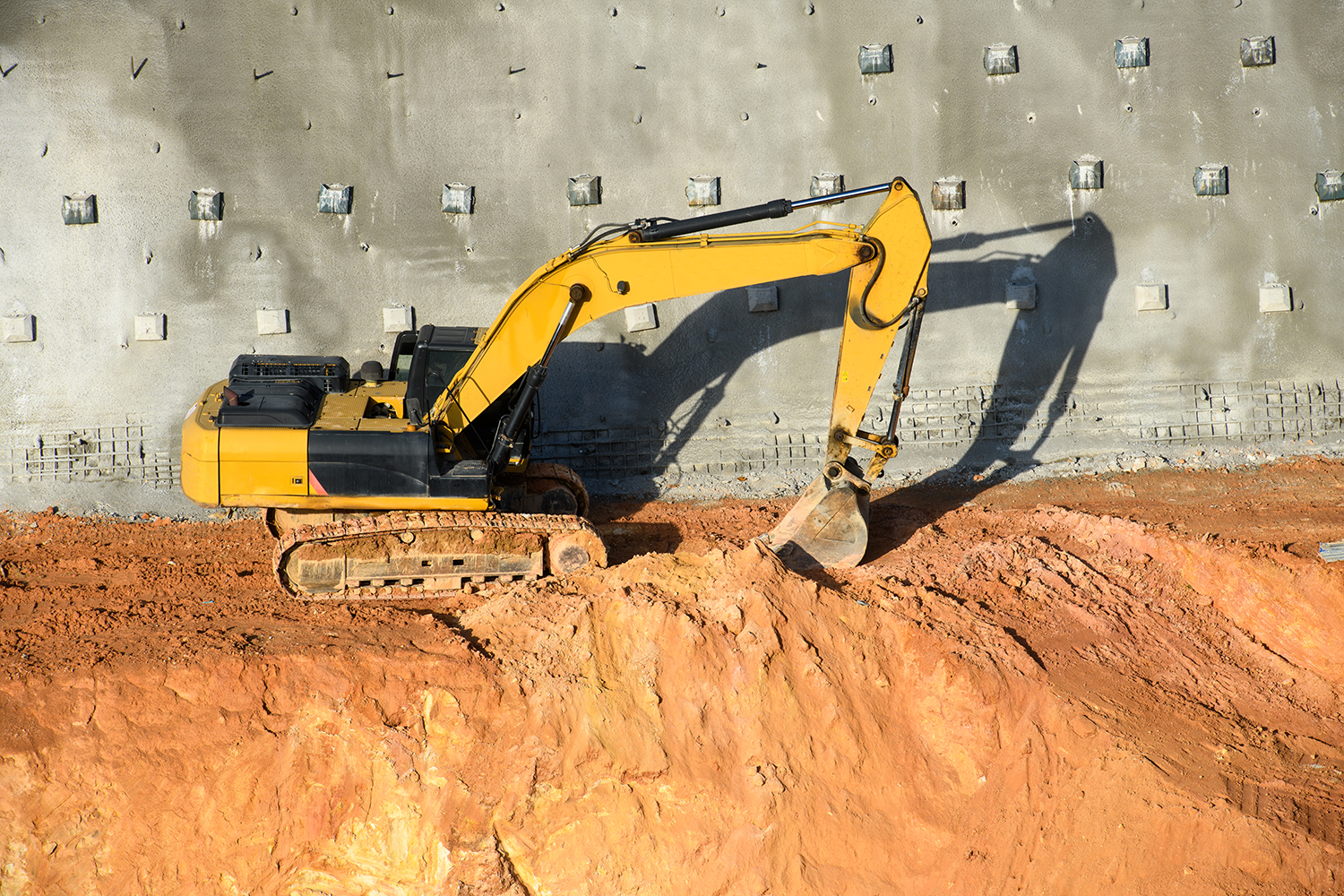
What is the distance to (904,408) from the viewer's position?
1063 cm

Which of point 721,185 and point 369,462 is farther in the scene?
point 721,185

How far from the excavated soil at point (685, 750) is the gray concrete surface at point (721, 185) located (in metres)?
4.39

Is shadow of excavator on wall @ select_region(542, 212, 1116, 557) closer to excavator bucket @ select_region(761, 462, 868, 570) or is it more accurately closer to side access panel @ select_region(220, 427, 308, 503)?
excavator bucket @ select_region(761, 462, 868, 570)

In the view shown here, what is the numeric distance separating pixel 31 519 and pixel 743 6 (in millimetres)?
9128

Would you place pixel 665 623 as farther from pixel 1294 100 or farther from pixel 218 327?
pixel 1294 100

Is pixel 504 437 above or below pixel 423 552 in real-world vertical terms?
above

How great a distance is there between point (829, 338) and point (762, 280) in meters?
3.53

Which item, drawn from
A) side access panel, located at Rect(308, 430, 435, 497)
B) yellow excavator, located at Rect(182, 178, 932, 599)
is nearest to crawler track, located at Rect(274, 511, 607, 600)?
yellow excavator, located at Rect(182, 178, 932, 599)

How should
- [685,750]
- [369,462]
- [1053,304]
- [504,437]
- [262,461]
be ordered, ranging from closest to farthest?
[685,750] < [262,461] < [369,462] < [504,437] < [1053,304]

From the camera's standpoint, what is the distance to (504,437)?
7.62 m

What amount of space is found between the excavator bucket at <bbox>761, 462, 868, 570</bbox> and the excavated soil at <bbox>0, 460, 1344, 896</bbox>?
980 millimetres

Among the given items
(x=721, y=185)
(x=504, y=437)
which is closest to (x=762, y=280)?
(x=504, y=437)

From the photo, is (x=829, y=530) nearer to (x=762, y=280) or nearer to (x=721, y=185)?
(x=762, y=280)

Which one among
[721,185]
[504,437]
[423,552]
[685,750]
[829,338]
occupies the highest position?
[721,185]
